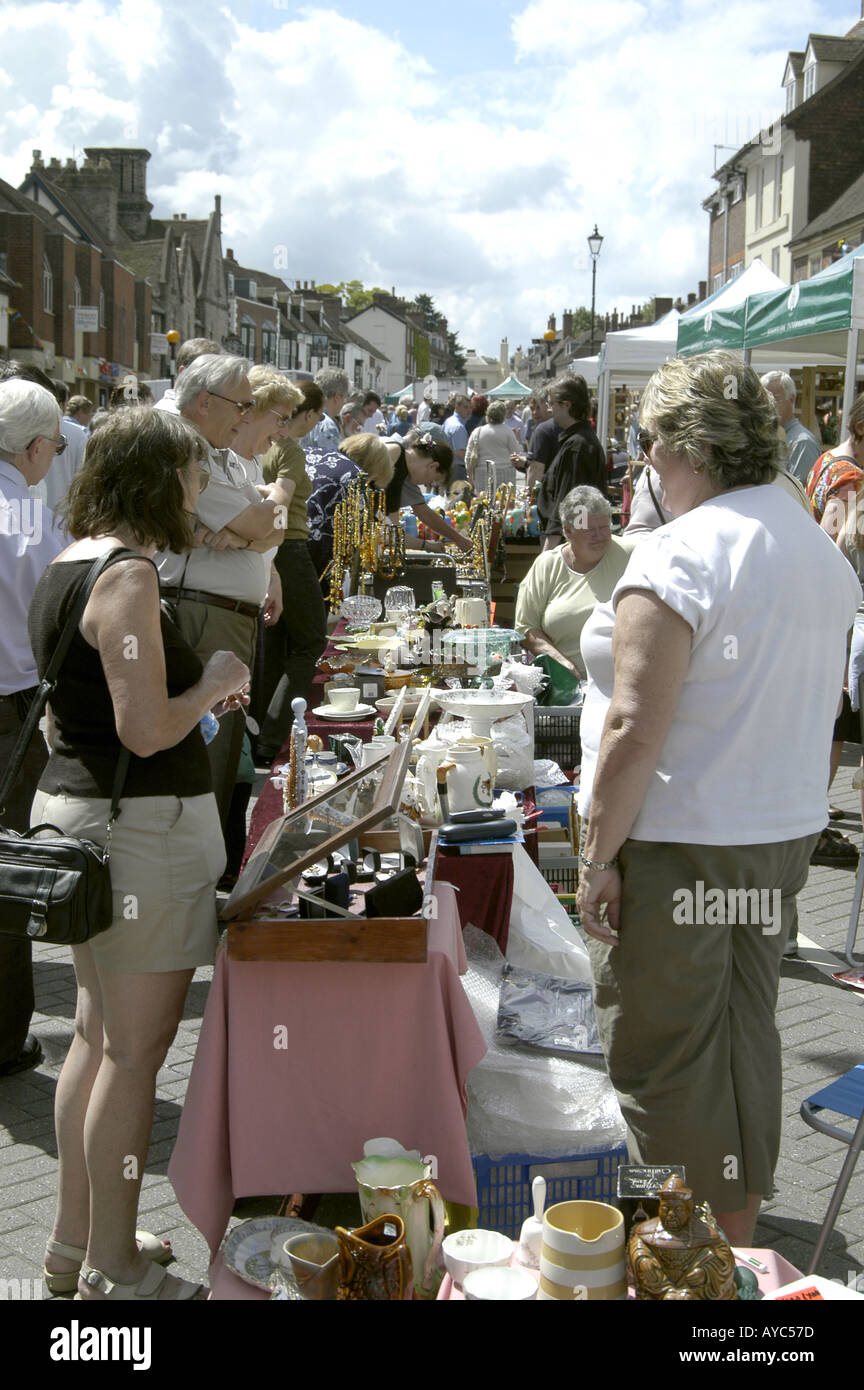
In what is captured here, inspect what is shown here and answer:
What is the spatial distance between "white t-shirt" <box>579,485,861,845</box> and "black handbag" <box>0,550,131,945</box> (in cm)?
103

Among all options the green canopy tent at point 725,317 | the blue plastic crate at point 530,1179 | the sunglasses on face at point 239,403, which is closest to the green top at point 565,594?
the sunglasses on face at point 239,403

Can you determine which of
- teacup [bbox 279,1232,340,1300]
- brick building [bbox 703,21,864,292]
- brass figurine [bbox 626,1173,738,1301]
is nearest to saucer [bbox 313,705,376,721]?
teacup [bbox 279,1232,340,1300]

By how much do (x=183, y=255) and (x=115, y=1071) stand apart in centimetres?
5802

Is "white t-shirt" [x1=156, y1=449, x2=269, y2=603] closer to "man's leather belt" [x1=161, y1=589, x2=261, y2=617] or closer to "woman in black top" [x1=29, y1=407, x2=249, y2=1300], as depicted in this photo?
"man's leather belt" [x1=161, y1=589, x2=261, y2=617]

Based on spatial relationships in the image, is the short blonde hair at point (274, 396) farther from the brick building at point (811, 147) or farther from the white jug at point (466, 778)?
the brick building at point (811, 147)

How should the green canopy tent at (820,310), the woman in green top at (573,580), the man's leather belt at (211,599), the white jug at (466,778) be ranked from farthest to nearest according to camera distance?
the green canopy tent at (820,310)
the woman in green top at (573,580)
the man's leather belt at (211,599)
the white jug at (466,778)

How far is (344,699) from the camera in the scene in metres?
4.70

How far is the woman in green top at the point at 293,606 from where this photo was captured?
20.7 feet

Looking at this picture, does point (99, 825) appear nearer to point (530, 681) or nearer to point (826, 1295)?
point (826, 1295)

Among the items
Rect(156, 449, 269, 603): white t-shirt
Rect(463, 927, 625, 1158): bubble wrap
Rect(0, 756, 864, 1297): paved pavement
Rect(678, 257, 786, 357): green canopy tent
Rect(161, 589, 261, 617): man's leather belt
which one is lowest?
Rect(0, 756, 864, 1297): paved pavement

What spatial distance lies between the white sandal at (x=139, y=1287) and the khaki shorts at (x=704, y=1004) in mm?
1033

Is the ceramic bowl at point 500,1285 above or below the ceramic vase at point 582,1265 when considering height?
below

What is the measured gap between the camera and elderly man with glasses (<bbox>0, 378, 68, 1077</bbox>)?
11.0ft

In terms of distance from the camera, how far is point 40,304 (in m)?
36.5
